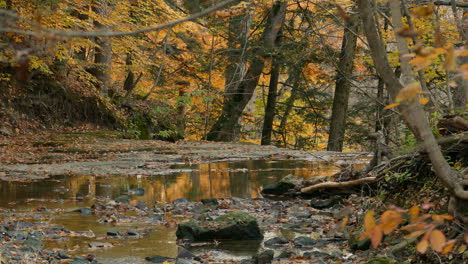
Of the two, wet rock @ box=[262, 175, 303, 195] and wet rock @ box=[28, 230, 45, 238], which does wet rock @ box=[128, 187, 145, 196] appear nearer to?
wet rock @ box=[262, 175, 303, 195]

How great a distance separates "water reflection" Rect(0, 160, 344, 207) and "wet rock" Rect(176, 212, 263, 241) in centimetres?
221

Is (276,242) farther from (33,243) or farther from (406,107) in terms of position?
(406,107)

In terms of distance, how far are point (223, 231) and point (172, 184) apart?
3.60m

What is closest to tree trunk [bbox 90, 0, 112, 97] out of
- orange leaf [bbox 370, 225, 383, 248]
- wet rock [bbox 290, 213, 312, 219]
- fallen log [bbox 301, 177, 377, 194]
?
fallen log [bbox 301, 177, 377, 194]

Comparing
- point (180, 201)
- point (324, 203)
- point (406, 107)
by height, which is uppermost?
point (406, 107)

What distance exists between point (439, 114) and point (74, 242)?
12.7ft

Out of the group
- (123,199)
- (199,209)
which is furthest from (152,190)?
(199,209)

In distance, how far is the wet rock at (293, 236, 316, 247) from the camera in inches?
200

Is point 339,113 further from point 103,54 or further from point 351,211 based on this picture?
point 351,211

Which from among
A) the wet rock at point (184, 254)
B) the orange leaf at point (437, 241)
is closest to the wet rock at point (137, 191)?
the wet rock at point (184, 254)

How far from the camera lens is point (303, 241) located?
203 inches

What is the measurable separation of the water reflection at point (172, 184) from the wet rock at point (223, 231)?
2.21 m

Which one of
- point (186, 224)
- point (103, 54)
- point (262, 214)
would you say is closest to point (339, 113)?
point (103, 54)

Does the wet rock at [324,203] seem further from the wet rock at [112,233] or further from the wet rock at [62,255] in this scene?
the wet rock at [62,255]
